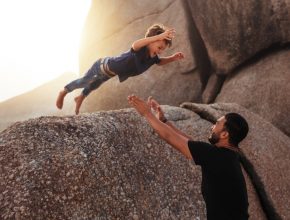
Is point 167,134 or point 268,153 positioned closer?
point 167,134

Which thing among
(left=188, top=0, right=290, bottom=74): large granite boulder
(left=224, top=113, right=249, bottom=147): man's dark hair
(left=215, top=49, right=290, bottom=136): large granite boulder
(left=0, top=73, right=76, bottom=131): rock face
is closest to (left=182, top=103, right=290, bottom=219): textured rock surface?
(left=215, top=49, right=290, bottom=136): large granite boulder

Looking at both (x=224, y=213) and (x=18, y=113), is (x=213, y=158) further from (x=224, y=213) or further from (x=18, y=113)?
(x=18, y=113)

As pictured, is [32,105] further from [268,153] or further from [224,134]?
[224,134]

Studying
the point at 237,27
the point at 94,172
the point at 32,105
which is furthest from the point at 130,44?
the point at 32,105

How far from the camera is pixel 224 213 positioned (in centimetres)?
475

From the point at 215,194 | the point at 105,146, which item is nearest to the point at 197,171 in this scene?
A: the point at 105,146

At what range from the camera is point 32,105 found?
3186 cm

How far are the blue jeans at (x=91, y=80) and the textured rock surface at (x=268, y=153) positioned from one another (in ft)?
8.02

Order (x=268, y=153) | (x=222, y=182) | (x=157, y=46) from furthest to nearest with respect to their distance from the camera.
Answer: (x=268, y=153) < (x=157, y=46) < (x=222, y=182)

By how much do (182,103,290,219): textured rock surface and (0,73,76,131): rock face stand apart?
17.5 metres

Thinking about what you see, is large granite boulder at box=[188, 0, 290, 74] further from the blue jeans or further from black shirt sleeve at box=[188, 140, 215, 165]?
black shirt sleeve at box=[188, 140, 215, 165]

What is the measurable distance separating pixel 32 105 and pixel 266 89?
874 inches

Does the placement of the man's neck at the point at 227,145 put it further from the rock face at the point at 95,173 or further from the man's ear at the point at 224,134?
the rock face at the point at 95,173

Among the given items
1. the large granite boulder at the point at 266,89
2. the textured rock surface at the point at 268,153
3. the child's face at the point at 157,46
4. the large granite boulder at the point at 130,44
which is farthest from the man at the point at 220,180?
the large granite boulder at the point at 130,44
